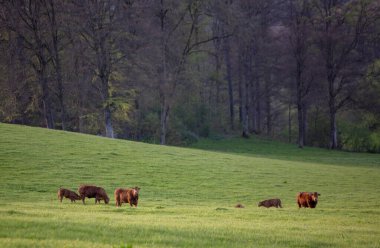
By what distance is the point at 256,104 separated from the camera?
74.1 metres

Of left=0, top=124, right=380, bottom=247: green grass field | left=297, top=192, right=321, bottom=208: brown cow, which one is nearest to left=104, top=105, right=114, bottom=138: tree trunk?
left=0, top=124, right=380, bottom=247: green grass field

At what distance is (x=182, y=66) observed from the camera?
57.3m

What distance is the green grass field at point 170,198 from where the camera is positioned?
38.3 ft

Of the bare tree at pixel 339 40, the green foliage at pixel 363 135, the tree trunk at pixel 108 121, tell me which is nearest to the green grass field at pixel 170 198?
the tree trunk at pixel 108 121

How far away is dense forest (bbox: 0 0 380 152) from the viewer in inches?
1829

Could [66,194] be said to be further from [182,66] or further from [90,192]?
[182,66]

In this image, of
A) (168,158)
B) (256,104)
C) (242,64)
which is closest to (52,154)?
(168,158)

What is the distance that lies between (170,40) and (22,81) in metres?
16.7

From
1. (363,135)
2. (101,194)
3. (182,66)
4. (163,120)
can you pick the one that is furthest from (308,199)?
(363,135)

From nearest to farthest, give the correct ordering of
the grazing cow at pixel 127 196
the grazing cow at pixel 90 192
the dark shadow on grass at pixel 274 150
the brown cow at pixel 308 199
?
1. the grazing cow at pixel 127 196
2. the grazing cow at pixel 90 192
3. the brown cow at pixel 308 199
4. the dark shadow on grass at pixel 274 150

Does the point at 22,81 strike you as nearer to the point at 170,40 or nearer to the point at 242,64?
the point at 170,40

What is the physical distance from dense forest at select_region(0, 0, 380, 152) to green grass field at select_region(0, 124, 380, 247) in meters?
11.9

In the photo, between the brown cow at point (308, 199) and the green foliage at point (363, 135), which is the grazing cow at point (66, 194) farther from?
the green foliage at point (363, 135)

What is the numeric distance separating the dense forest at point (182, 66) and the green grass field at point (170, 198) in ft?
39.1
